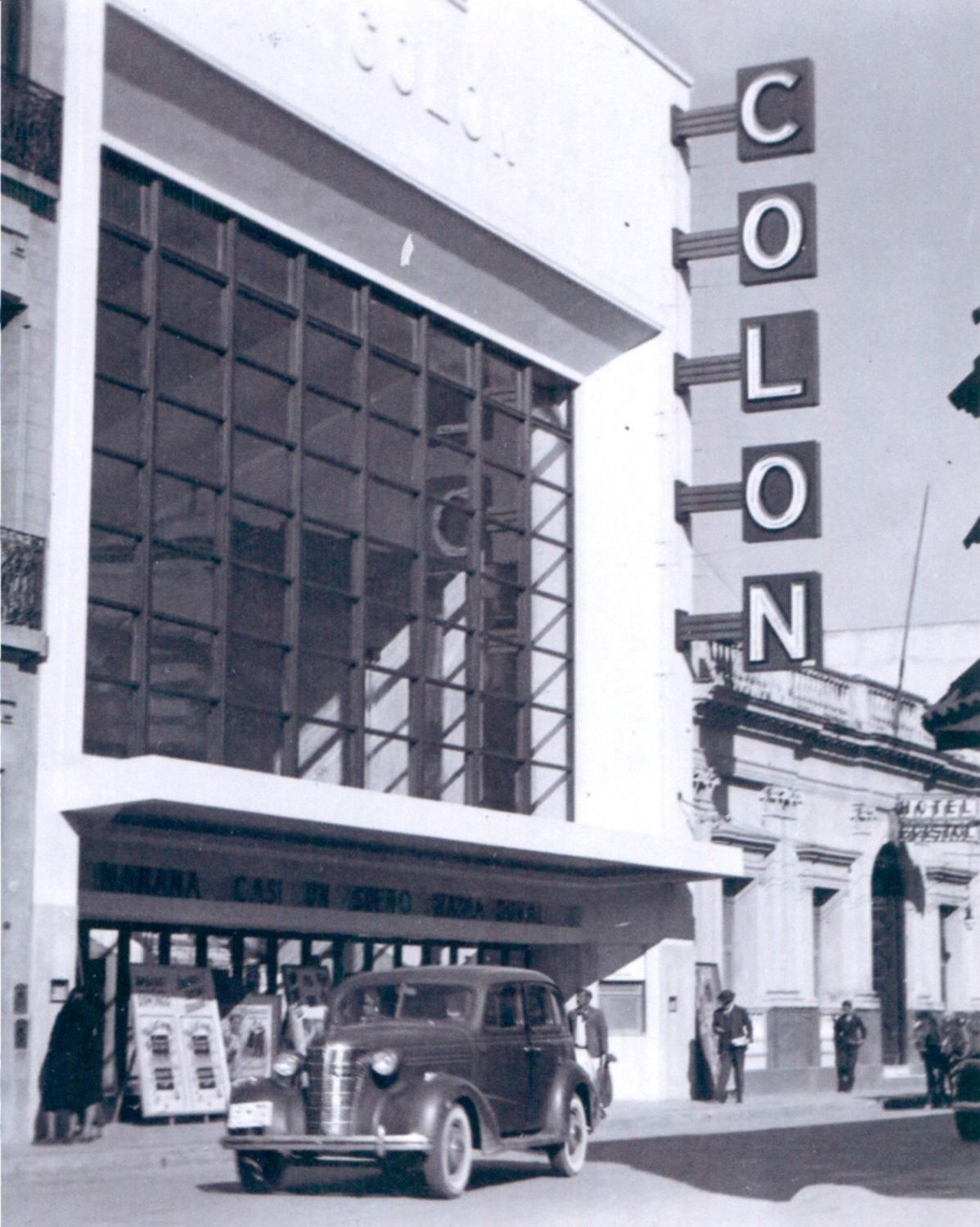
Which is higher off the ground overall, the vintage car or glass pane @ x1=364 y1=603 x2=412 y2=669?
glass pane @ x1=364 y1=603 x2=412 y2=669

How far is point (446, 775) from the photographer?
32375 mm

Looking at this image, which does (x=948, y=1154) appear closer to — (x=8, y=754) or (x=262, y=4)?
(x=8, y=754)

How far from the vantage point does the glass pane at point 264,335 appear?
28797 millimetres

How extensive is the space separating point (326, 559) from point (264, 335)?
454cm

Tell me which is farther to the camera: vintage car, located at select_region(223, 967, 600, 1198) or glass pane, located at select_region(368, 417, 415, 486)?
glass pane, located at select_region(368, 417, 415, 486)

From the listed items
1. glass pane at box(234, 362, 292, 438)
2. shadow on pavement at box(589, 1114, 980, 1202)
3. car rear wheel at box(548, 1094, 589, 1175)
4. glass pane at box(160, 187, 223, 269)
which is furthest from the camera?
glass pane at box(234, 362, 292, 438)

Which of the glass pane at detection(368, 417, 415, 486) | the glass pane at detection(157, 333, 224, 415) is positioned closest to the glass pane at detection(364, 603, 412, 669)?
the glass pane at detection(368, 417, 415, 486)

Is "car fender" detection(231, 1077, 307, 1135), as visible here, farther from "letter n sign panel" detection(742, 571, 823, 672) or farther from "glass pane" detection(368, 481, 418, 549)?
"letter n sign panel" detection(742, 571, 823, 672)

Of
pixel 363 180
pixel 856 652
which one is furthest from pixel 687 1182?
pixel 856 652

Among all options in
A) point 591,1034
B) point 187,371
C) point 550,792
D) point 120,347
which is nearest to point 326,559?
point 550,792

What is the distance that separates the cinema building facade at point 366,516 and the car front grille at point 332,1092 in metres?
5.59

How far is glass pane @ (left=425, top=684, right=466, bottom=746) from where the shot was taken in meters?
32.2

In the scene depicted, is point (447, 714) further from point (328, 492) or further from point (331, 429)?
point (331, 429)

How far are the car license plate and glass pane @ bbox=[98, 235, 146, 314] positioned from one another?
12127mm
